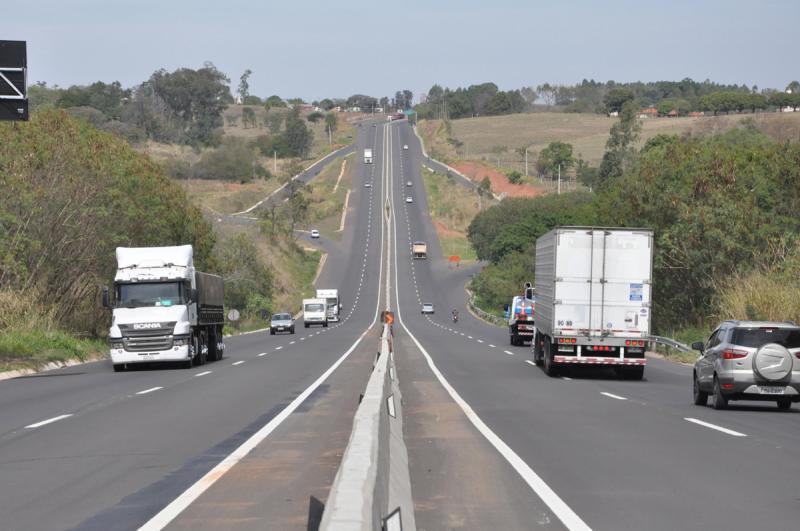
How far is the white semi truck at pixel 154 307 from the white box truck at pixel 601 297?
11.0 metres

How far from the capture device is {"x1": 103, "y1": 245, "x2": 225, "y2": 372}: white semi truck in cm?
3297

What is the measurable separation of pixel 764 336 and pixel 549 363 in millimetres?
10470

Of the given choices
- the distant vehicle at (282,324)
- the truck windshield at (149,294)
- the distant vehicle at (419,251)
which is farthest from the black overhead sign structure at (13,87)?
the distant vehicle at (419,251)

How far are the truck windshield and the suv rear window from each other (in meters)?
18.2

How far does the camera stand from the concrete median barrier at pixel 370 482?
5.89 meters

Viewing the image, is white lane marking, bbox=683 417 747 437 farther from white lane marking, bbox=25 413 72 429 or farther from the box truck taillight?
white lane marking, bbox=25 413 72 429

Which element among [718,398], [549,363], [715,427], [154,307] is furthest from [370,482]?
[154,307]

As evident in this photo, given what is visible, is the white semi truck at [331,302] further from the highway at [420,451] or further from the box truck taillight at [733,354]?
the box truck taillight at [733,354]

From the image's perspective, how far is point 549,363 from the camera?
102 feet

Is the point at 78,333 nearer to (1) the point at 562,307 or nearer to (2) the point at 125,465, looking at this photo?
(1) the point at 562,307

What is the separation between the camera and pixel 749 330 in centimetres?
2116

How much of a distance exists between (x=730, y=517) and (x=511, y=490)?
2267 mm

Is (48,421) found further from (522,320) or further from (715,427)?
(522,320)

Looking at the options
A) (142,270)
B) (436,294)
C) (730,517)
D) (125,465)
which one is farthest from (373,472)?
(436,294)
